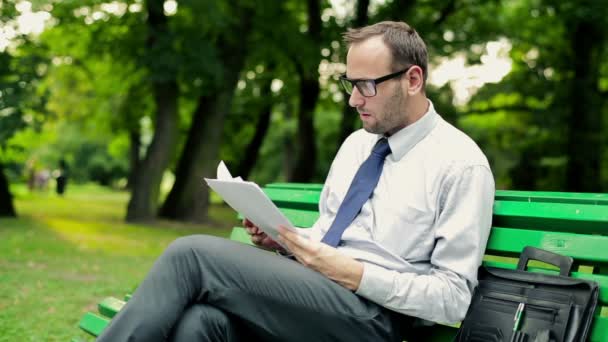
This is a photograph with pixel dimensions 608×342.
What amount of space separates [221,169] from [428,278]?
903 mm

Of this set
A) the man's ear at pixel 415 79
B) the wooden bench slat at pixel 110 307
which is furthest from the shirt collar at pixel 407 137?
the wooden bench slat at pixel 110 307

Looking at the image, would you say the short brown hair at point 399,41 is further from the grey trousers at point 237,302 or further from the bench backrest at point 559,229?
the grey trousers at point 237,302

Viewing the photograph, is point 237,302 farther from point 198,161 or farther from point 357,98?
point 198,161

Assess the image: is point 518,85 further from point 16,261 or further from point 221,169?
point 221,169

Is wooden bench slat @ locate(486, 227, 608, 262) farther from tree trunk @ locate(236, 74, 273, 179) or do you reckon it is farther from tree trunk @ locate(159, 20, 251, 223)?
tree trunk @ locate(236, 74, 273, 179)

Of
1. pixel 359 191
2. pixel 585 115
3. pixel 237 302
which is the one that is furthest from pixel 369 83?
pixel 585 115

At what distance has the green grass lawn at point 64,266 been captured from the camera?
18.5 feet

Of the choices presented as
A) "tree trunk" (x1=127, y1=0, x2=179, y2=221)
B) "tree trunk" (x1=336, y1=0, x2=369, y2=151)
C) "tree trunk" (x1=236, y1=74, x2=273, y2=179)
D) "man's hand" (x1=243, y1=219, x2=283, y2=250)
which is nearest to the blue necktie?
"man's hand" (x1=243, y1=219, x2=283, y2=250)

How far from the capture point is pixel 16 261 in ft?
29.8

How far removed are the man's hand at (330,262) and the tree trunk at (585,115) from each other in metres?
16.4

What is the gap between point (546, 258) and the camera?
2.62 meters

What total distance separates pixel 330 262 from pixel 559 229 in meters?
0.83

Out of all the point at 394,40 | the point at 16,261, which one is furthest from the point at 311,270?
the point at 16,261

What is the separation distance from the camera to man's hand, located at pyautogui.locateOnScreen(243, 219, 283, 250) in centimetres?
312
